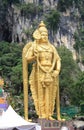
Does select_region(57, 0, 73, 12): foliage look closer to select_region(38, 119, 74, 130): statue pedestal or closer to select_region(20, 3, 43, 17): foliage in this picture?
select_region(20, 3, 43, 17): foliage

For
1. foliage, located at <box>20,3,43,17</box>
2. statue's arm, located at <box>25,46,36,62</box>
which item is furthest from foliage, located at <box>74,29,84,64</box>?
statue's arm, located at <box>25,46,36,62</box>

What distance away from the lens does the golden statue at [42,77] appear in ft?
49.4

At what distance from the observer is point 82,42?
34.8 m

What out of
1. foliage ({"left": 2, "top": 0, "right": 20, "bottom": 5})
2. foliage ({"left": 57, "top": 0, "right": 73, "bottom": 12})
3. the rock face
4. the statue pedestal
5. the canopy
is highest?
foliage ({"left": 2, "top": 0, "right": 20, "bottom": 5})

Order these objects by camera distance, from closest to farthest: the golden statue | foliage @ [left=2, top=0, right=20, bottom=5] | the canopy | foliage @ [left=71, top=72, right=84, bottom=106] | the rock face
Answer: the canopy → the golden statue → foliage @ [left=71, top=72, right=84, bottom=106] → the rock face → foliage @ [left=2, top=0, right=20, bottom=5]

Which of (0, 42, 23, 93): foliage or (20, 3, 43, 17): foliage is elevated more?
(20, 3, 43, 17): foliage

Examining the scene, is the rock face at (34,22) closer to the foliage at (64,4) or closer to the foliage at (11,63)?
the foliage at (64,4)

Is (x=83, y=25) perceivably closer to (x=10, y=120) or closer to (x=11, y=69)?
(x=11, y=69)

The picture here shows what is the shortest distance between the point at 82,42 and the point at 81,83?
10500mm

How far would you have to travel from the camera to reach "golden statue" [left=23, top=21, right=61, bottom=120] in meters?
15.1

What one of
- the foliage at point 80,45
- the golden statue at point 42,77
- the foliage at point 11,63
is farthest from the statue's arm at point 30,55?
the foliage at point 80,45

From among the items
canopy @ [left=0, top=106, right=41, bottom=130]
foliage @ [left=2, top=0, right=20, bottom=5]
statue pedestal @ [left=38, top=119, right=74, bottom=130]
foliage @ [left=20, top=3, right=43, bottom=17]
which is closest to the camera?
canopy @ [left=0, top=106, right=41, bottom=130]

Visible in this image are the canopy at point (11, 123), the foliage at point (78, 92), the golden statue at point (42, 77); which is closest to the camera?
the canopy at point (11, 123)

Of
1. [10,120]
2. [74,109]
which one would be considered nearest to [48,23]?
[74,109]
